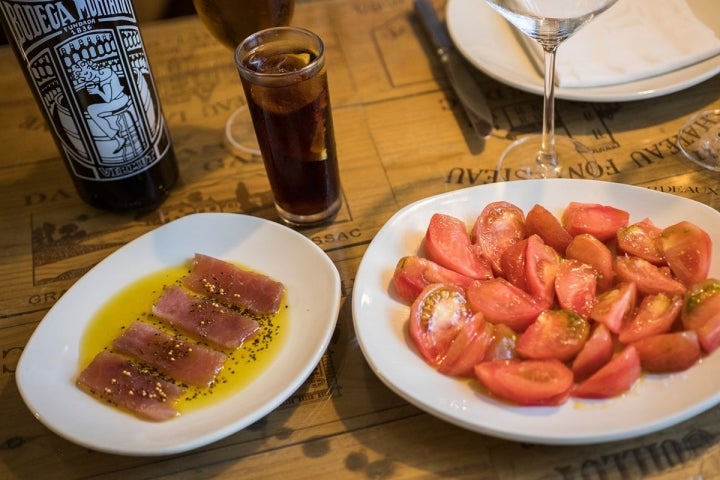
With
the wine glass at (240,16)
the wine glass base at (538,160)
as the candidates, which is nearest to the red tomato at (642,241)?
→ the wine glass base at (538,160)

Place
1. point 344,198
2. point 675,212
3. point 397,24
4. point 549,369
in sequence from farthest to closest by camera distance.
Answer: point 397,24
point 344,198
point 675,212
point 549,369

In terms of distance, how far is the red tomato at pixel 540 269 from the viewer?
0.79 meters

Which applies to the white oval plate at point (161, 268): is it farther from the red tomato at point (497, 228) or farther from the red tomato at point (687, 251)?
the red tomato at point (687, 251)

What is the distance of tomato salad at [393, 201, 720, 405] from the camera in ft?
2.31

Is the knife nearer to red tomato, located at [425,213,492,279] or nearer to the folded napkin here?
the folded napkin

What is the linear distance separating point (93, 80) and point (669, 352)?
29.2 inches

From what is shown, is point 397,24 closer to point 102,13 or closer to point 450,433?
point 102,13

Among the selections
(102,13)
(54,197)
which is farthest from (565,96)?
(54,197)

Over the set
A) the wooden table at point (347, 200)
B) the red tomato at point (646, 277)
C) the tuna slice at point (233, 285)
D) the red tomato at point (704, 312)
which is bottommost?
the wooden table at point (347, 200)

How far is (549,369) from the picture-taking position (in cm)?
71

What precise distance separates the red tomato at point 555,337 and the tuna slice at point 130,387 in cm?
38

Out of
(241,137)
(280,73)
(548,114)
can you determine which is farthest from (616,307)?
(241,137)

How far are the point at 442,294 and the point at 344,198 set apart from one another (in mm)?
326

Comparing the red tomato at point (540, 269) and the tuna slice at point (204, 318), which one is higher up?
the red tomato at point (540, 269)
